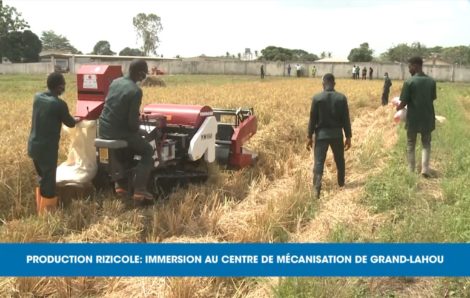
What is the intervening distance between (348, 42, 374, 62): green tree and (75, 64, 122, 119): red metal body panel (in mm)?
81777

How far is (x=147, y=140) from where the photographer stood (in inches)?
248

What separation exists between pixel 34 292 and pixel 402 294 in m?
3.16

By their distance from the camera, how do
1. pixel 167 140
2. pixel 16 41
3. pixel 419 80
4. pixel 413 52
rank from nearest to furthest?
pixel 167 140, pixel 419 80, pixel 16 41, pixel 413 52

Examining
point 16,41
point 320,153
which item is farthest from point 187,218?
point 16,41

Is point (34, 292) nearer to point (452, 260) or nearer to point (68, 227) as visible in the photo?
point (68, 227)

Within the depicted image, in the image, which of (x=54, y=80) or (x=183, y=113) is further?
(x=183, y=113)

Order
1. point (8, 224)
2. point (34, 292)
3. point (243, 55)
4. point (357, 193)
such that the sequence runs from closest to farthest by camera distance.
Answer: point (34, 292) → point (8, 224) → point (357, 193) → point (243, 55)

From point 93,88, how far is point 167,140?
3.76 ft

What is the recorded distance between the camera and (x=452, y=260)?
4.15 meters

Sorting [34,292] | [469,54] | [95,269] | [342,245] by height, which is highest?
[469,54]

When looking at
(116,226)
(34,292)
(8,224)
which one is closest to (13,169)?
(8,224)

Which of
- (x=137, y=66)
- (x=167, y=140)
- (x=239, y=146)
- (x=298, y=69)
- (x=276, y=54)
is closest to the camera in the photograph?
(x=137, y=66)

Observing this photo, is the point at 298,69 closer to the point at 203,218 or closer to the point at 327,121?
the point at 327,121

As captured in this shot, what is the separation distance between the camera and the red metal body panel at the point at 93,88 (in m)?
6.35
